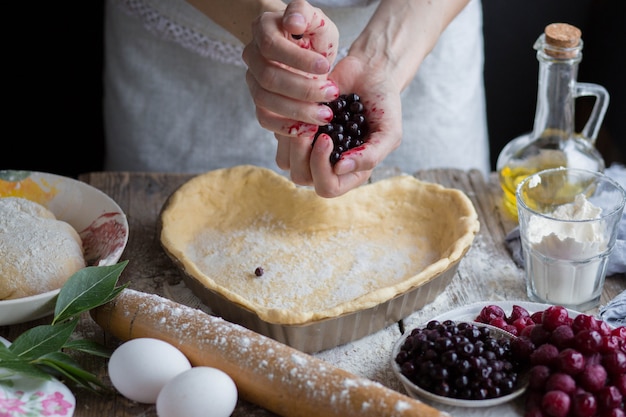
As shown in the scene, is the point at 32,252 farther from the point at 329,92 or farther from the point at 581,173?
the point at 581,173

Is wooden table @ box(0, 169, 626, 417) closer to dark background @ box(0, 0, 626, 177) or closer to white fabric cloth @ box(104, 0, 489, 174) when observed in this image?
white fabric cloth @ box(104, 0, 489, 174)

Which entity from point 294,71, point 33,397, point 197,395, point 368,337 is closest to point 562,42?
point 294,71

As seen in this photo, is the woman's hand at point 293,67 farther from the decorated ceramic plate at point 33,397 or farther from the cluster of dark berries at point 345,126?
the decorated ceramic plate at point 33,397

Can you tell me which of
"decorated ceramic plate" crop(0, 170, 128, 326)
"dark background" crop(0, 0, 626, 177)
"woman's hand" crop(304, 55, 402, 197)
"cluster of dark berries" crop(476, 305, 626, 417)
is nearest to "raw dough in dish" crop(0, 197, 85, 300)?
"decorated ceramic plate" crop(0, 170, 128, 326)

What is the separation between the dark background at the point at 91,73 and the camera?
9.67ft

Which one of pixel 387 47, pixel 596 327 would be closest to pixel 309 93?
pixel 387 47

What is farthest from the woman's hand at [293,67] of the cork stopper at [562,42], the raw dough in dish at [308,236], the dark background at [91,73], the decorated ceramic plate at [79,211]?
the dark background at [91,73]

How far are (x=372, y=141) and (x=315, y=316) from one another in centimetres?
34

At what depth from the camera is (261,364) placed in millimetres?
1270

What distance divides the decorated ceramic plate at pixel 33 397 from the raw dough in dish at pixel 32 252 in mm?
178

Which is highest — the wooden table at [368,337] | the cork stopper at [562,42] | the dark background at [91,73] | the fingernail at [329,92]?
the cork stopper at [562,42]

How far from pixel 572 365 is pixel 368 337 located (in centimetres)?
40

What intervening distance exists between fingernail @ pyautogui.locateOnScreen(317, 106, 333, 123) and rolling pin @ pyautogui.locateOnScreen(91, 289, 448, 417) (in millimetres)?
387

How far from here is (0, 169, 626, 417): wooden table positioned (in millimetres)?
1386
